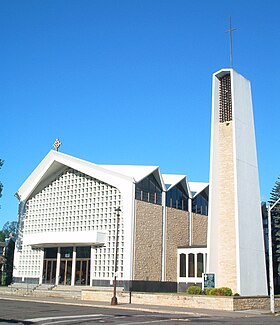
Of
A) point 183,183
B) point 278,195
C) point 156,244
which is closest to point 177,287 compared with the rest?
point 156,244

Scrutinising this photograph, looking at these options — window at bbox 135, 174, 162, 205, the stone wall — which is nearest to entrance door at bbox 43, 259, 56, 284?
window at bbox 135, 174, 162, 205

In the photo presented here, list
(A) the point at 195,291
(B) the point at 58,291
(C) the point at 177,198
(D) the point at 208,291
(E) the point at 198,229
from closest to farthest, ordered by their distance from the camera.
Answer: (D) the point at 208,291 → (A) the point at 195,291 → (B) the point at 58,291 → (C) the point at 177,198 → (E) the point at 198,229

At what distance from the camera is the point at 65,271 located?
4259 centimetres

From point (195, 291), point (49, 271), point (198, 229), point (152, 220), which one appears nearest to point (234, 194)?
point (195, 291)

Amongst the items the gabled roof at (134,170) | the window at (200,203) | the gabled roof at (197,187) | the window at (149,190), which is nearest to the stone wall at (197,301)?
the window at (149,190)

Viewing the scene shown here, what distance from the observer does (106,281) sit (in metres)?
38.4

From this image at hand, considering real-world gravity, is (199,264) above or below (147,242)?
below

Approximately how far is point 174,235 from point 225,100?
14145mm

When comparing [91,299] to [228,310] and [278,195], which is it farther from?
[278,195]

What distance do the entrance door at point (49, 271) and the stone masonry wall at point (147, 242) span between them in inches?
392

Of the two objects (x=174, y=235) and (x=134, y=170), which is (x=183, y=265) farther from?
(x=134, y=170)

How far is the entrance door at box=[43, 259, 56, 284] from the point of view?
43.4 m

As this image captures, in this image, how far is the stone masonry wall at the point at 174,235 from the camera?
40.4 metres

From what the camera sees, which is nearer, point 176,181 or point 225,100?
point 225,100
